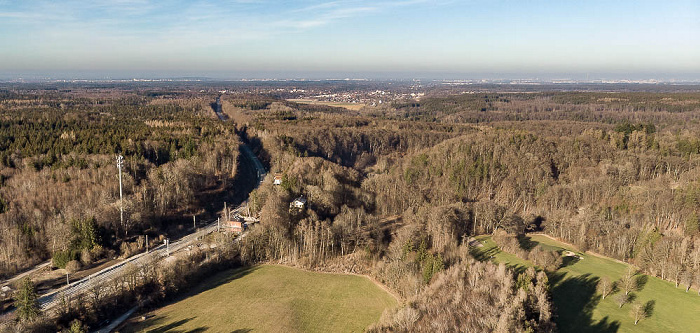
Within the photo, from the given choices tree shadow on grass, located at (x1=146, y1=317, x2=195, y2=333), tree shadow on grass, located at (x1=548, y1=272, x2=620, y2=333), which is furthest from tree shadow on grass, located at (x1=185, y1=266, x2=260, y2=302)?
tree shadow on grass, located at (x1=548, y1=272, x2=620, y2=333)

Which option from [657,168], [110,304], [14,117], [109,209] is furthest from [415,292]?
[14,117]

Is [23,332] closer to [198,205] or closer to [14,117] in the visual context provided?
[198,205]

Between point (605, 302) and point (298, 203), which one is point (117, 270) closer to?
point (298, 203)

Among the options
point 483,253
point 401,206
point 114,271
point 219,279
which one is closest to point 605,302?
point 483,253

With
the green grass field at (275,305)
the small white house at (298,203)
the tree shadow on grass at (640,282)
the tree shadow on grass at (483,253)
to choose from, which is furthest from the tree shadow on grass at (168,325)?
the tree shadow on grass at (640,282)

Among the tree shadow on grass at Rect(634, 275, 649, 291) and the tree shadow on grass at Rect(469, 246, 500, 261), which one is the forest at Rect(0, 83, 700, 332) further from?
the tree shadow on grass at Rect(634, 275, 649, 291)

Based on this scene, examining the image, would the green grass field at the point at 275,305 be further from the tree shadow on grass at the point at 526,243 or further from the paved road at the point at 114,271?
the tree shadow on grass at the point at 526,243
